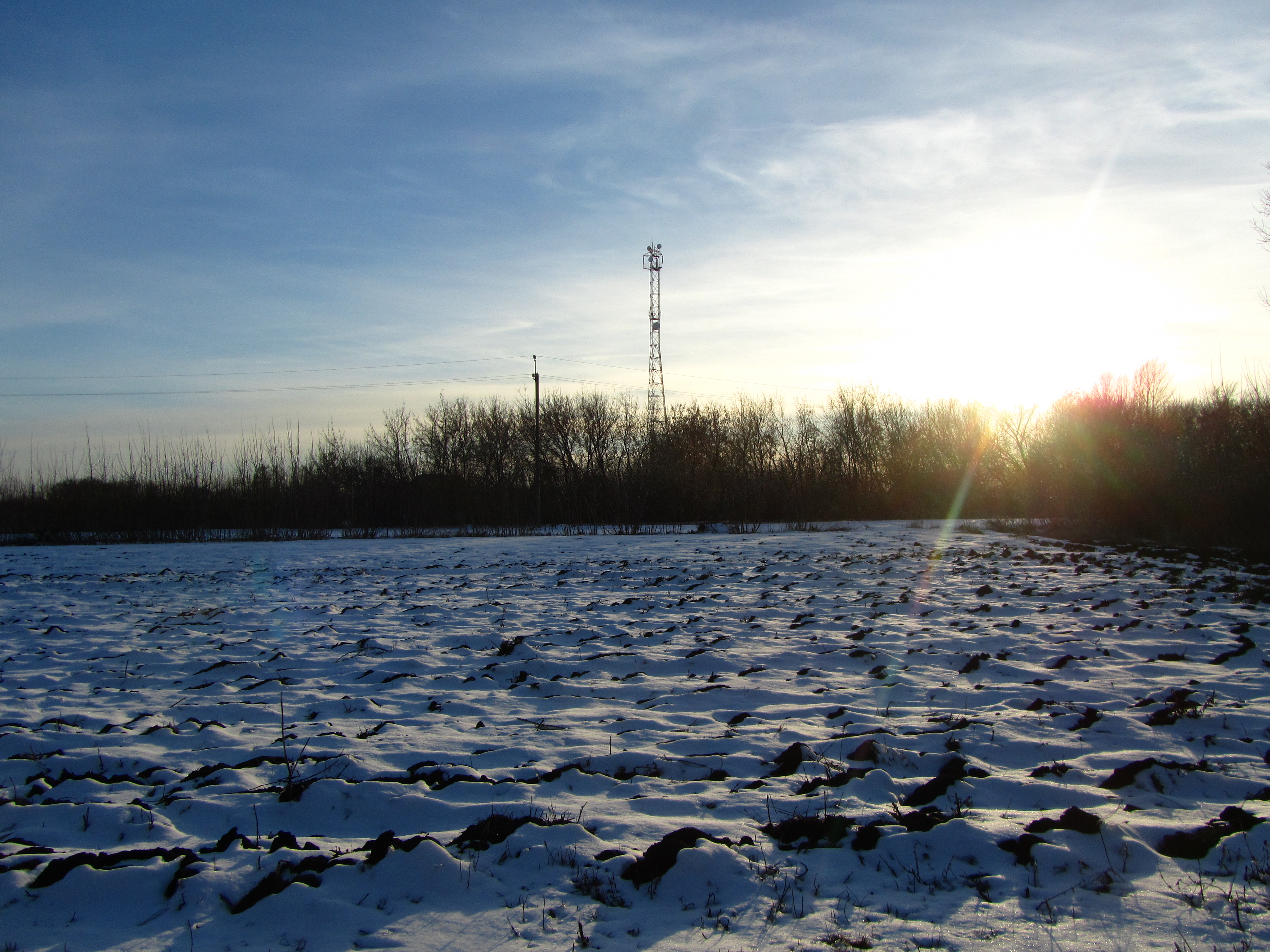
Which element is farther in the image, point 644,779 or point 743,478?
point 743,478

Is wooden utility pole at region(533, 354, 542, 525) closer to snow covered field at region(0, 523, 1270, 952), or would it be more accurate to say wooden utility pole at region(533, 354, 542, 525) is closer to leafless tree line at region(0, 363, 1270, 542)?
leafless tree line at region(0, 363, 1270, 542)

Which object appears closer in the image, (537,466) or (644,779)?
(644,779)

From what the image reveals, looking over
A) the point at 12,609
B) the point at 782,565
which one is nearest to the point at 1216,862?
the point at 782,565

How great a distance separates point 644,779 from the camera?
354 centimetres

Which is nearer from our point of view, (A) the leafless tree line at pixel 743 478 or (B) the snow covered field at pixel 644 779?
(B) the snow covered field at pixel 644 779

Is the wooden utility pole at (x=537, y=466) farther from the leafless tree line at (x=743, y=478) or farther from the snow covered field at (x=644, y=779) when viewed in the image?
the snow covered field at (x=644, y=779)

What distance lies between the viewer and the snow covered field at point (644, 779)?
2365mm

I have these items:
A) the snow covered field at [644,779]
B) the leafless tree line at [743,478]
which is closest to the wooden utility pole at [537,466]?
the leafless tree line at [743,478]

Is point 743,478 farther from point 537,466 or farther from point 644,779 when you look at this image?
point 644,779

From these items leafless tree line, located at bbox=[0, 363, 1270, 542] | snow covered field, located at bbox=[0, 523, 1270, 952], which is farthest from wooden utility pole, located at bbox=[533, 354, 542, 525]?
snow covered field, located at bbox=[0, 523, 1270, 952]

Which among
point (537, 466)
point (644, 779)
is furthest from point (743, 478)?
point (644, 779)

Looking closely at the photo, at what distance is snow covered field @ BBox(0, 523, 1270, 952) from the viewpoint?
237 centimetres

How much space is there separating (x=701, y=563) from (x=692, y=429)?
Answer: 69.1 ft

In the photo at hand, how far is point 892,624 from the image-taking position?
22.8 feet
